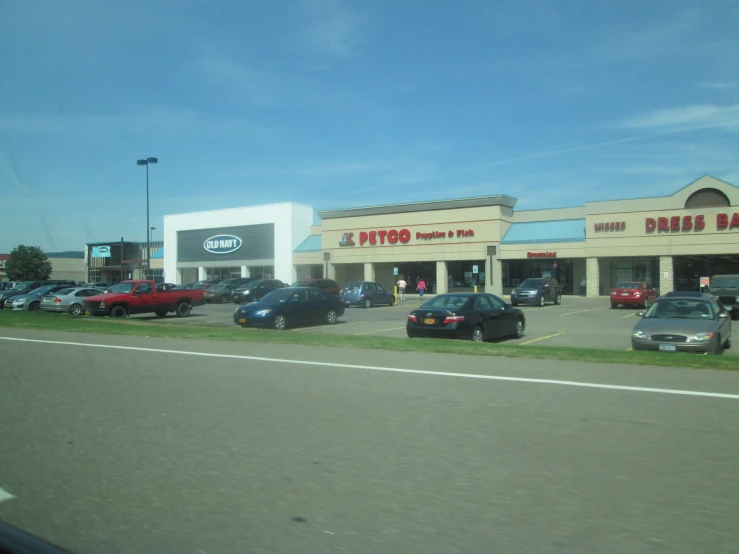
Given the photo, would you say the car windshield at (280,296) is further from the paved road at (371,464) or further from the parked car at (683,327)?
the paved road at (371,464)

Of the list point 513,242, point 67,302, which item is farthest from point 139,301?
point 513,242

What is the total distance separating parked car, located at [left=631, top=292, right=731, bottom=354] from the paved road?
3.75 meters

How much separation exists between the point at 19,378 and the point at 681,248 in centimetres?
4206

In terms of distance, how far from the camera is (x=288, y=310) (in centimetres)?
2209

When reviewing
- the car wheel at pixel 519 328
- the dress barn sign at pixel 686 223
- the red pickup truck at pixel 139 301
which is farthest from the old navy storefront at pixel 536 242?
the car wheel at pixel 519 328

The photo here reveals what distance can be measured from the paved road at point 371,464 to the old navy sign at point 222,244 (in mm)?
56376

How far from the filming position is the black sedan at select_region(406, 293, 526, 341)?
1642 centimetres

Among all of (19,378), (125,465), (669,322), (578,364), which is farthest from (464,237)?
(125,465)

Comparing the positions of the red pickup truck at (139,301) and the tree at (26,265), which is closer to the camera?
the red pickup truck at (139,301)

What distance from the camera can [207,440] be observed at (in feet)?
20.9

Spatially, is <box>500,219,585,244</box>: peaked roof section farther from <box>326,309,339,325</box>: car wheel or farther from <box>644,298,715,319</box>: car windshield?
<box>644,298,715,319</box>: car windshield

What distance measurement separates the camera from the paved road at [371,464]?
4.10 meters

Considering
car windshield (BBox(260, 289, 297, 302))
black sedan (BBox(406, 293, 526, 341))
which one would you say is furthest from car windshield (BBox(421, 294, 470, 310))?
car windshield (BBox(260, 289, 297, 302))

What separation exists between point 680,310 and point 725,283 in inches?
622
